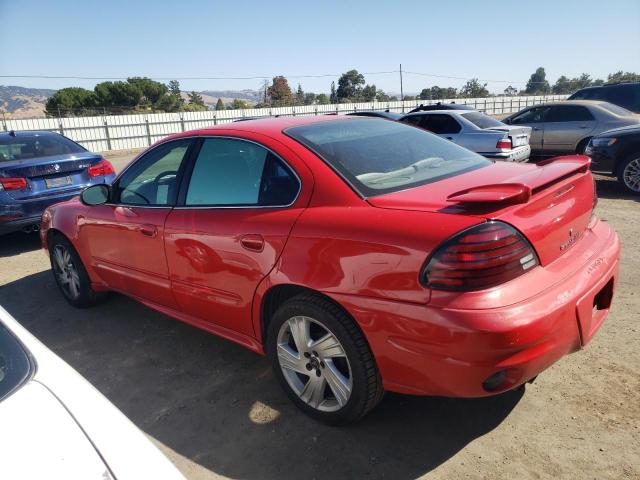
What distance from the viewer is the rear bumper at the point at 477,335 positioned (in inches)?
75.9

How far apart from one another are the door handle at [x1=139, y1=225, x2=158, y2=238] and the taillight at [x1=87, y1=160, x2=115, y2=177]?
3.92 meters

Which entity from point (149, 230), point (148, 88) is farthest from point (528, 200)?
point (148, 88)

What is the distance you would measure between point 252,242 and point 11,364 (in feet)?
4.27

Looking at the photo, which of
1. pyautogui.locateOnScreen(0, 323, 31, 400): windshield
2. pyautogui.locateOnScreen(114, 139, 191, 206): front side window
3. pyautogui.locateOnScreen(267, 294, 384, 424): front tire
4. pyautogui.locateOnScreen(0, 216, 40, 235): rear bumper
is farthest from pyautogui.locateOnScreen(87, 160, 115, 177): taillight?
pyautogui.locateOnScreen(0, 323, 31, 400): windshield

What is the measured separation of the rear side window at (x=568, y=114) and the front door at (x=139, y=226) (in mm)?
9056

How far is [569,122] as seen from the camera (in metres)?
10.0

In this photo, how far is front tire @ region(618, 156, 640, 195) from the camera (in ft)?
25.3

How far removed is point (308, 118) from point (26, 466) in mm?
2608

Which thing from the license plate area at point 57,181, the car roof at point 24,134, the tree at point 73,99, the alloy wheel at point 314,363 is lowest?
the alloy wheel at point 314,363

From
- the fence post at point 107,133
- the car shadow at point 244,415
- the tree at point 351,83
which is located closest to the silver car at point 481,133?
the car shadow at point 244,415

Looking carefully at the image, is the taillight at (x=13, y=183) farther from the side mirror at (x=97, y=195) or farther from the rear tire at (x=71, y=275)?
the side mirror at (x=97, y=195)

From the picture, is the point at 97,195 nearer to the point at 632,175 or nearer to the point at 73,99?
the point at 632,175

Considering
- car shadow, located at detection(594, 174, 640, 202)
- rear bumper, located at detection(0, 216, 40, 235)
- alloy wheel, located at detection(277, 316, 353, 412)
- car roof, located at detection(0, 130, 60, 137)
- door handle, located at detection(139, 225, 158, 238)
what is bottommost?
car shadow, located at detection(594, 174, 640, 202)

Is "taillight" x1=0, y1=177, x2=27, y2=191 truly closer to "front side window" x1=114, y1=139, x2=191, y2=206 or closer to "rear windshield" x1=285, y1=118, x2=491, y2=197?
"front side window" x1=114, y1=139, x2=191, y2=206
